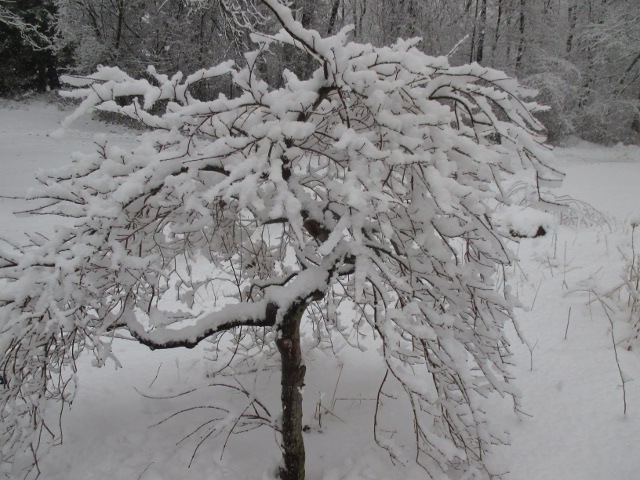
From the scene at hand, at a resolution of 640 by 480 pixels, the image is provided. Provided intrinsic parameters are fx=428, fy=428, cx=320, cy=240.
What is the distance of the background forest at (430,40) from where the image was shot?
577 inches

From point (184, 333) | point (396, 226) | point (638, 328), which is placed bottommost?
point (638, 328)

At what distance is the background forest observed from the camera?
14648 millimetres

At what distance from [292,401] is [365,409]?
89cm

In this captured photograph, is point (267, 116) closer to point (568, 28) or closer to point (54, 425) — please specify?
point (54, 425)

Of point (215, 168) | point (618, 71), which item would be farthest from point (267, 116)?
point (618, 71)

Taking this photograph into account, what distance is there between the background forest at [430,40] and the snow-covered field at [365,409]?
37.3 ft

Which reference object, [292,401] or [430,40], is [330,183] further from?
[430,40]

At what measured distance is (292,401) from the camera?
2.23 m

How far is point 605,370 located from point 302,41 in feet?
9.79

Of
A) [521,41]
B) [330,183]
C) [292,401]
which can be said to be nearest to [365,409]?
[292,401]

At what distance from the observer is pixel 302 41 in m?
1.49

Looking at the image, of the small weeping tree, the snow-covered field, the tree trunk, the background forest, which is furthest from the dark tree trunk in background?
the tree trunk

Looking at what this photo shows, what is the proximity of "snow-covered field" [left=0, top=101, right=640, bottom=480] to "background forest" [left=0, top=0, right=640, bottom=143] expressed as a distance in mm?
11359

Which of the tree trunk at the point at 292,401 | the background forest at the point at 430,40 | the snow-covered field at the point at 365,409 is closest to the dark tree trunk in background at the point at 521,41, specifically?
the background forest at the point at 430,40
